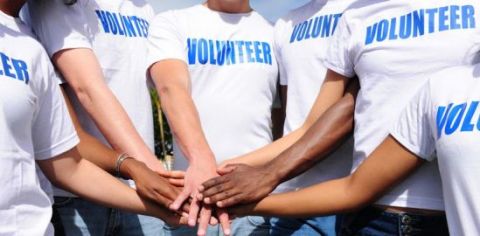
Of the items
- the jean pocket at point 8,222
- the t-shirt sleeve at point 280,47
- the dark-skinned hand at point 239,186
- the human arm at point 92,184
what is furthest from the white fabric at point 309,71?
the jean pocket at point 8,222

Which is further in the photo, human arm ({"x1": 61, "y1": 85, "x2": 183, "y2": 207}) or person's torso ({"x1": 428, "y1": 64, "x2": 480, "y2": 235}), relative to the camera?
human arm ({"x1": 61, "y1": 85, "x2": 183, "y2": 207})

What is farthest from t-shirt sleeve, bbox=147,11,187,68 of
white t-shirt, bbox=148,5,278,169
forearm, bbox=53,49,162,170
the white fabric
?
the white fabric

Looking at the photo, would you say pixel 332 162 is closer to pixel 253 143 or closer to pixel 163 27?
pixel 253 143

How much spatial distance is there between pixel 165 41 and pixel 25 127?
1344 mm

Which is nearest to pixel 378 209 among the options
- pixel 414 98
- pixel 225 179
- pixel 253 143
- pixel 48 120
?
pixel 414 98

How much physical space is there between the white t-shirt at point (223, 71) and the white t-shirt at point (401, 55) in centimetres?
75

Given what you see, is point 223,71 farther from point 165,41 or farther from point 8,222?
point 8,222

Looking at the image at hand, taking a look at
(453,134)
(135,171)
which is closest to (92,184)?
(135,171)

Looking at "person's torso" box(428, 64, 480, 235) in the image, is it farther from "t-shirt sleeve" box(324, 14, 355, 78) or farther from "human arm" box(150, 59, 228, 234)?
"human arm" box(150, 59, 228, 234)

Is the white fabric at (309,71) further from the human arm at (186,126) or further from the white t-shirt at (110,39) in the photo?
the white t-shirt at (110,39)

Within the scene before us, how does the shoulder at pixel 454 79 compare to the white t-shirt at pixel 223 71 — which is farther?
the white t-shirt at pixel 223 71

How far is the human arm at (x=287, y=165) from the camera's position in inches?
125

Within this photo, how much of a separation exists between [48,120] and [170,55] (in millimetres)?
1143

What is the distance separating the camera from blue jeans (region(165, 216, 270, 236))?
3.70m
